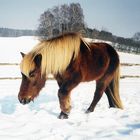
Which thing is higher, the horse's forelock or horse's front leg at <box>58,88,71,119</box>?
the horse's forelock

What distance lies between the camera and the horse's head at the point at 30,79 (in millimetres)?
4137

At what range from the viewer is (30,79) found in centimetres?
423

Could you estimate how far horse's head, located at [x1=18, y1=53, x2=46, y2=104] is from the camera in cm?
414

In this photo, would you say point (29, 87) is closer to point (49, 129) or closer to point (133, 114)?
point (49, 129)

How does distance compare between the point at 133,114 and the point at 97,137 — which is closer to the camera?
the point at 97,137

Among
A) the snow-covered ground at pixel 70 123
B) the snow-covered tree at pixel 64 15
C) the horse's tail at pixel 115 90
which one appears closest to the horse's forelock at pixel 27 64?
the snow-covered ground at pixel 70 123

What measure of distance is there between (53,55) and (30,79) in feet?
1.46

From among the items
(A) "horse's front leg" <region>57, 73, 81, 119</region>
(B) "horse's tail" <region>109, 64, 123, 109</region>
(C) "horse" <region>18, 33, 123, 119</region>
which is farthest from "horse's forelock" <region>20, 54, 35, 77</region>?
(B) "horse's tail" <region>109, 64, 123, 109</region>

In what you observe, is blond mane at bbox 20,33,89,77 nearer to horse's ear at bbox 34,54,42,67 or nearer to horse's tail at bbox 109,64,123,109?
horse's ear at bbox 34,54,42,67

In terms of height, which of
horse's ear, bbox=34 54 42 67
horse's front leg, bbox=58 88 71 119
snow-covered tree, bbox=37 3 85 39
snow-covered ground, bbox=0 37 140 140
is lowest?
snow-covered ground, bbox=0 37 140 140

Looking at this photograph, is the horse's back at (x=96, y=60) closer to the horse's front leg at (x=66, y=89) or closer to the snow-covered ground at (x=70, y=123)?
the horse's front leg at (x=66, y=89)

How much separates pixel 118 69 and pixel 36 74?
4.93 feet

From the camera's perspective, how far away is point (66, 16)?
23.4 meters

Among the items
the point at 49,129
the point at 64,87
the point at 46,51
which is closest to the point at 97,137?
the point at 49,129
